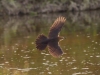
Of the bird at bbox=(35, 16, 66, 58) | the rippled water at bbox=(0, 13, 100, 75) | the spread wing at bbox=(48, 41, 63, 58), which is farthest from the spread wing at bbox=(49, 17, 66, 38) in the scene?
the rippled water at bbox=(0, 13, 100, 75)

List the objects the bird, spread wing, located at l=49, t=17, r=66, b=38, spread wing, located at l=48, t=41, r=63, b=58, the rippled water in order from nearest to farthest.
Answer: the bird, spread wing, located at l=48, t=41, r=63, b=58, spread wing, located at l=49, t=17, r=66, b=38, the rippled water

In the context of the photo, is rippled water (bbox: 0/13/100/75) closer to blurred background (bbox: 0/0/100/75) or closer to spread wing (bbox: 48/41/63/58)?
blurred background (bbox: 0/0/100/75)

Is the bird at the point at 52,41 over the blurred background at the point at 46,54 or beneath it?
beneath

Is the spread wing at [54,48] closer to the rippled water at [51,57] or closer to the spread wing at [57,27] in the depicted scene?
the spread wing at [57,27]

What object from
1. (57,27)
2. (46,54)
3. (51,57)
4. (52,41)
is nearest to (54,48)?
(52,41)

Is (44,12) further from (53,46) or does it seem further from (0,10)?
(53,46)

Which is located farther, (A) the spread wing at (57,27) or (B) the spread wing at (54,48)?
(A) the spread wing at (57,27)

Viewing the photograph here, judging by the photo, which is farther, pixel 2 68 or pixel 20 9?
pixel 20 9

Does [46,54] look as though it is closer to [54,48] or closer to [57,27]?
[57,27]

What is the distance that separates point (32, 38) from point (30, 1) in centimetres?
2192

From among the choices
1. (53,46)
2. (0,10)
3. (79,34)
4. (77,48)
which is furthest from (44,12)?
(53,46)

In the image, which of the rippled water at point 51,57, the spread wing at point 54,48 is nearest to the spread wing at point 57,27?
the spread wing at point 54,48

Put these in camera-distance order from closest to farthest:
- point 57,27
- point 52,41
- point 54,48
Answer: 1. point 52,41
2. point 54,48
3. point 57,27

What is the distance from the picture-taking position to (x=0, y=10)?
4584cm
